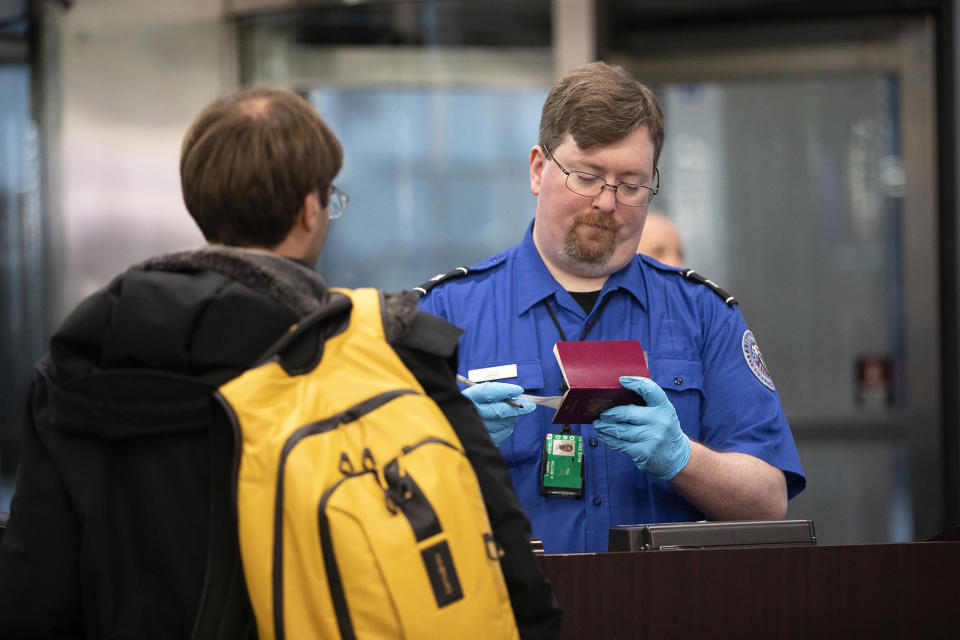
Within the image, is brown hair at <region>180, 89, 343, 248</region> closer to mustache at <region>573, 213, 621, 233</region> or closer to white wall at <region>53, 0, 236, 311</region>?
mustache at <region>573, 213, 621, 233</region>

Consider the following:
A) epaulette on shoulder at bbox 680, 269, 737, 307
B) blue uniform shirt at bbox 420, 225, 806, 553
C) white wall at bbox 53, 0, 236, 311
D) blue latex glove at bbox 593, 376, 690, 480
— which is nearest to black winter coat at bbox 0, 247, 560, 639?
blue latex glove at bbox 593, 376, 690, 480

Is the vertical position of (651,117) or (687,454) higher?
(651,117)

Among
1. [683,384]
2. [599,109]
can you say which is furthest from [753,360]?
[599,109]

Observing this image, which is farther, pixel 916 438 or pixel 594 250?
pixel 916 438

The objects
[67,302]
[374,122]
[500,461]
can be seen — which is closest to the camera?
[500,461]

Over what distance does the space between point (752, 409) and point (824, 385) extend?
2679 mm

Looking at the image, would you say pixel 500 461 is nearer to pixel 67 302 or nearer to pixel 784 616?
pixel 784 616

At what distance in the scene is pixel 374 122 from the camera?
12.8 feet

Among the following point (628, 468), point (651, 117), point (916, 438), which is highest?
point (651, 117)

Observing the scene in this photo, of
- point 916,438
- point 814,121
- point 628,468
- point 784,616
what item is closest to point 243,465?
point 784,616

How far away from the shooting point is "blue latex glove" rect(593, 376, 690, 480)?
1.62m

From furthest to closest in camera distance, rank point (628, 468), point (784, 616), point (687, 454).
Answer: point (628, 468) → point (687, 454) → point (784, 616)

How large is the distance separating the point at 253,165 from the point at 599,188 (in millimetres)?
795

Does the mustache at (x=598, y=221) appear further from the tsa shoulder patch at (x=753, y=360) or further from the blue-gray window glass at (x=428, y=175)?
the blue-gray window glass at (x=428, y=175)
